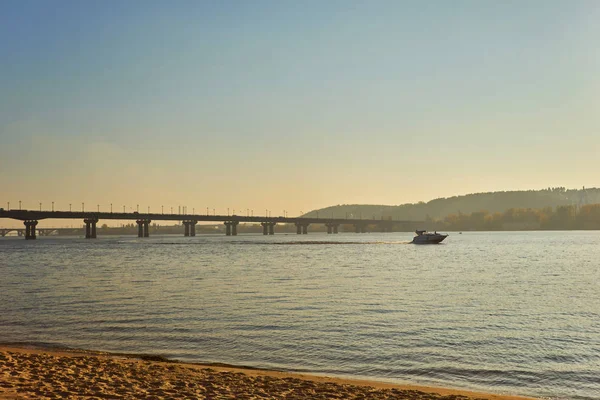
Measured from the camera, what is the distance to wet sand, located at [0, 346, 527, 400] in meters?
16.2

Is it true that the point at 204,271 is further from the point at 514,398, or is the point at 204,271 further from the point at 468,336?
the point at 514,398

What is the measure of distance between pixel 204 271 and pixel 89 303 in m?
33.0

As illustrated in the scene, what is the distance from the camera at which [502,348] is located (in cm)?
2552

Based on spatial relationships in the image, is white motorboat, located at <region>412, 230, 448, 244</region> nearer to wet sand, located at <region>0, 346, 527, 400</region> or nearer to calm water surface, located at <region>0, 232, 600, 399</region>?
calm water surface, located at <region>0, 232, 600, 399</region>

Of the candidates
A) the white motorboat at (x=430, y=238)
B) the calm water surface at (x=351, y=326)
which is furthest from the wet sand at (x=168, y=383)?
the white motorboat at (x=430, y=238)

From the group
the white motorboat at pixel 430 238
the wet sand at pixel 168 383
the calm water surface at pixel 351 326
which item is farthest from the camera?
the white motorboat at pixel 430 238

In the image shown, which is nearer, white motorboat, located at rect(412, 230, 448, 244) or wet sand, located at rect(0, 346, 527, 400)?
wet sand, located at rect(0, 346, 527, 400)

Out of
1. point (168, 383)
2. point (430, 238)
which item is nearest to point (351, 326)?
point (168, 383)

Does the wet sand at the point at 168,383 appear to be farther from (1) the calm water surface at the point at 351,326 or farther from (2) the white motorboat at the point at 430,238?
(2) the white motorboat at the point at 430,238

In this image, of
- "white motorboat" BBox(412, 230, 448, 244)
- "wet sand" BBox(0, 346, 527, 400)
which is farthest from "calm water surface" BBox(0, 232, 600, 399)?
"white motorboat" BBox(412, 230, 448, 244)

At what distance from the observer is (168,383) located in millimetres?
17688

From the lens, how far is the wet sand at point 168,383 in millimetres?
16172

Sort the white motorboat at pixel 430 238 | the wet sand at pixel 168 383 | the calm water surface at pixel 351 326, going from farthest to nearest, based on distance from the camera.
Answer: the white motorboat at pixel 430 238, the calm water surface at pixel 351 326, the wet sand at pixel 168 383

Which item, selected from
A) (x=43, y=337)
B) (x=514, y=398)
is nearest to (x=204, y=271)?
(x=43, y=337)
